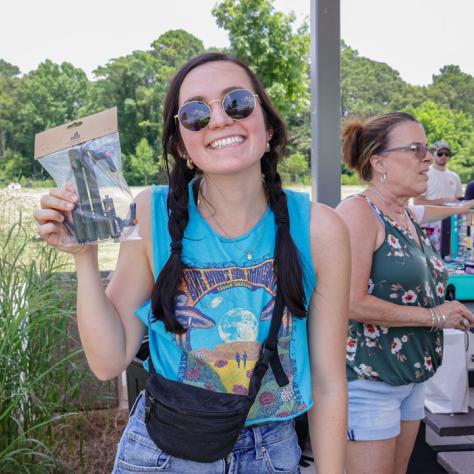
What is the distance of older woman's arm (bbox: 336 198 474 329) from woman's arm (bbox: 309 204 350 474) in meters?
0.58

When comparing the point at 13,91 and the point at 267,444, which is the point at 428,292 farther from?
the point at 13,91

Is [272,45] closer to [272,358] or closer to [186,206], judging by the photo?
[186,206]

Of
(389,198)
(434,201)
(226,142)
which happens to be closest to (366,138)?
(389,198)

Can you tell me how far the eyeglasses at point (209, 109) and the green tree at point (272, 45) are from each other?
5.40 meters

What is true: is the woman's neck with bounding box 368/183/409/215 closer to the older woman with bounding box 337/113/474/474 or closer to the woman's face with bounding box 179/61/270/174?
the older woman with bounding box 337/113/474/474

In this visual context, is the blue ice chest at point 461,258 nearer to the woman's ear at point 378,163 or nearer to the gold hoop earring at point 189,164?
the woman's ear at point 378,163

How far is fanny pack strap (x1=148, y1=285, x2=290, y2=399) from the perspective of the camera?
111cm

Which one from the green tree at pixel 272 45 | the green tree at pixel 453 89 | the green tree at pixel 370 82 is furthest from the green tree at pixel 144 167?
the green tree at pixel 453 89

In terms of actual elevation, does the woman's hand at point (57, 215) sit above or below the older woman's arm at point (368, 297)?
above

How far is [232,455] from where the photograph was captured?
1124 mm

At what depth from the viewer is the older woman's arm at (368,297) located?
1.82 m

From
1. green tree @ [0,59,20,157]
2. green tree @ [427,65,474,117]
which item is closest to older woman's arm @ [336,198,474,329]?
green tree @ [0,59,20,157]

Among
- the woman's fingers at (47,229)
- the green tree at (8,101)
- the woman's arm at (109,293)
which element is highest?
the green tree at (8,101)

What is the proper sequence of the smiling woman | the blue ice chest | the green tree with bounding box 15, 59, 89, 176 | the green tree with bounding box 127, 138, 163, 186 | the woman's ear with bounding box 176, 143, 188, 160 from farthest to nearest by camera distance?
the green tree with bounding box 15, 59, 89, 176 → the blue ice chest → the green tree with bounding box 127, 138, 163, 186 → the woman's ear with bounding box 176, 143, 188, 160 → the smiling woman
